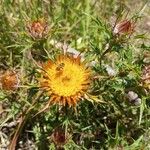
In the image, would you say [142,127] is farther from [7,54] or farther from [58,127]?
[7,54]

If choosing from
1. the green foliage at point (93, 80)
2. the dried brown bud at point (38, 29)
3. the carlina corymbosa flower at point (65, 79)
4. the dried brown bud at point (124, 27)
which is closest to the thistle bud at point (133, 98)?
the green foliage at point (93, 80)

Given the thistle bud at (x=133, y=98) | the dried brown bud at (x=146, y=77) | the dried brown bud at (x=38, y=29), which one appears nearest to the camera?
the dried brown bud at (x=146, y=77)

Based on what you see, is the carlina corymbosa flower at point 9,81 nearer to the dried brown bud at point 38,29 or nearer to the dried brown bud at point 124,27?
the dried brown bud at point 38,29

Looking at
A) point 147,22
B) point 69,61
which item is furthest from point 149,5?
point 69,61

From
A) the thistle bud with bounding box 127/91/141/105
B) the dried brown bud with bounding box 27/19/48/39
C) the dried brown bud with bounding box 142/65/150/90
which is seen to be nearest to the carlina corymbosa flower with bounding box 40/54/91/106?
the dried brown bud with bounding box 27/19/48/39

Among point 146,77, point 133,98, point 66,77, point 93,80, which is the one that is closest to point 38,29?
point 66,77

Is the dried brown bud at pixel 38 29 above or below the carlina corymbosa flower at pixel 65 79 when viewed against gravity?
above

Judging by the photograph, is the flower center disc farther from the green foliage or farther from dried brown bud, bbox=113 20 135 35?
dried brown bud, bbox=113 20 135 35
